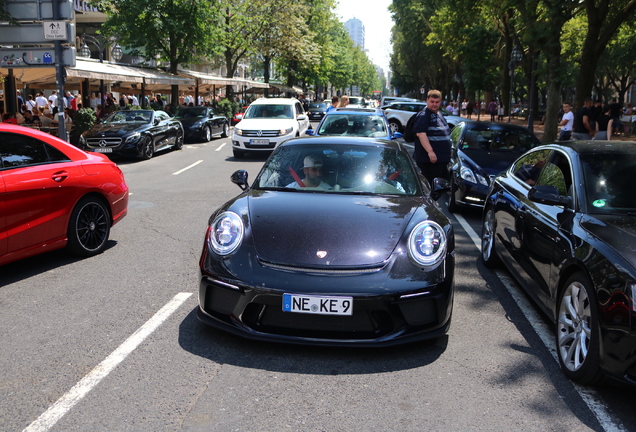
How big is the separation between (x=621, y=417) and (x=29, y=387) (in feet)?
10.9

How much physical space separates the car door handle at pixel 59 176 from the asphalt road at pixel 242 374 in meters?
0.98

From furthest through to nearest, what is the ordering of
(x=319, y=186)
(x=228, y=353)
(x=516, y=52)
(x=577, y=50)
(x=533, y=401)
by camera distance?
(x=577, y=50) < (x=516, y=52) < (x=319, y=186) < (x=228, y=353) < (x=533, y=401)

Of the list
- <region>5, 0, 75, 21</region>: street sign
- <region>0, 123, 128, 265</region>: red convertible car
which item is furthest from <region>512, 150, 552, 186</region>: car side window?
<region>5, 0, 75, 21</region>: street sign

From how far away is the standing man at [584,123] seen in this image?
1456cm

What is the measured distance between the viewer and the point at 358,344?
4.01m

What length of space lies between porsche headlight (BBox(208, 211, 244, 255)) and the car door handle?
2.33 meters

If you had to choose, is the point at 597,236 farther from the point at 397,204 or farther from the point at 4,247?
the point at 4,247

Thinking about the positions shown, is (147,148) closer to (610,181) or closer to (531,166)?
(531,166)

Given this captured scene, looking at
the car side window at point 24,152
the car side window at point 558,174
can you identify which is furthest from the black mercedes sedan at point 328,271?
the car side window at point 24,152

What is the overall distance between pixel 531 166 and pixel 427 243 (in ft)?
7.05

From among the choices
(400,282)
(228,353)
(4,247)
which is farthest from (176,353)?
(4,247)

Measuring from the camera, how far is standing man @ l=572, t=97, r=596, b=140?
14.6 m

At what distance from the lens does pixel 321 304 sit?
155 inches

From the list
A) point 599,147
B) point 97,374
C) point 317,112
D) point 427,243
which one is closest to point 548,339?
point 427,243
